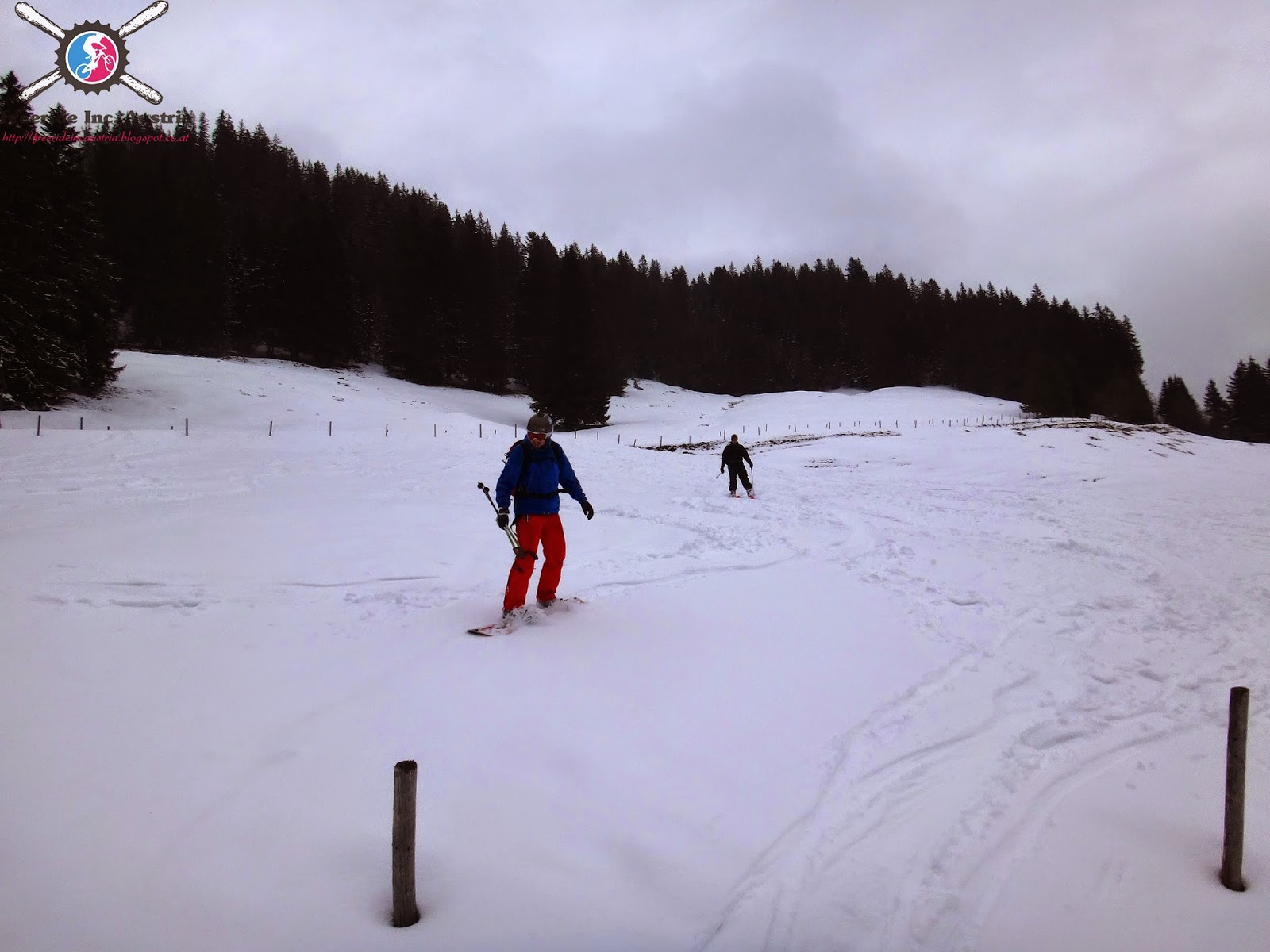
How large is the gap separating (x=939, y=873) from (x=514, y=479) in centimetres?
469

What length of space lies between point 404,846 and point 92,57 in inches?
663

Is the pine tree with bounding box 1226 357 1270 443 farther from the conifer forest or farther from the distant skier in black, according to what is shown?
the distant skier in black

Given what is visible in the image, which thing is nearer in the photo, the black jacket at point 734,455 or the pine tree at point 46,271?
the black jacket at point 734,455

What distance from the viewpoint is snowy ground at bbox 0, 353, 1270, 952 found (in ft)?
10.2

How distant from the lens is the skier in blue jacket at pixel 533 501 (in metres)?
6.20

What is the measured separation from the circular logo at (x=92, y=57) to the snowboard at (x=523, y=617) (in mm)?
13959

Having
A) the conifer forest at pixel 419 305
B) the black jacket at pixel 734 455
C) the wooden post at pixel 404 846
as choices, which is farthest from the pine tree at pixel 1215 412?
the wooden post at pixel 404 846

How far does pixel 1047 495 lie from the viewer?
631 inches

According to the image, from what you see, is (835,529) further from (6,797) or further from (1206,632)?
(6,797)

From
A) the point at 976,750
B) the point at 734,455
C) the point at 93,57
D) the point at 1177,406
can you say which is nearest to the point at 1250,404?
the point at 1177,406

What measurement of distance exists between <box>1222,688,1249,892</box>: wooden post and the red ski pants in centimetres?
508

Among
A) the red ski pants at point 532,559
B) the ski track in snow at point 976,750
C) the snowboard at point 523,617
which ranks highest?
the red ski pants at point 532,559

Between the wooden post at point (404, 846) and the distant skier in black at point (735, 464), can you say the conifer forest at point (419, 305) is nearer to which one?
the distant skier in black at point (735, 464)

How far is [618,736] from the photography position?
4.51 m
